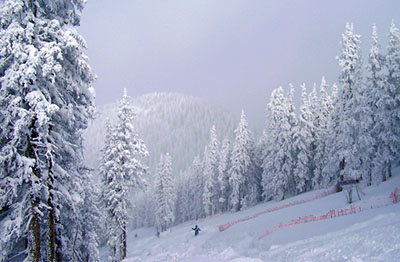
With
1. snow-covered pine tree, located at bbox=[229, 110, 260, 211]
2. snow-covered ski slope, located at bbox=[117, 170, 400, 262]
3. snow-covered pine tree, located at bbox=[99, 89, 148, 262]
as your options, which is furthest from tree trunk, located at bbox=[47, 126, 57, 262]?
snow-covered pine tree, located at bbox=[229, 110, 260, 211]

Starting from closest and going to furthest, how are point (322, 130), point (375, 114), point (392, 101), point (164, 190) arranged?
point (392, 101)
point (375, 114)
point (322, 130)
point (164, 190)

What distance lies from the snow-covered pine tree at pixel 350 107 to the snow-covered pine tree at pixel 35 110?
29.9m

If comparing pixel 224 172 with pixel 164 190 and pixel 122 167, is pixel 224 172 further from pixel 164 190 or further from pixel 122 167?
pixel 122 167

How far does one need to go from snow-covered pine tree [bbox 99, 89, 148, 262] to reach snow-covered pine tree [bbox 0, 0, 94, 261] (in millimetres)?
14964

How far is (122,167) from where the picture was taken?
2739 centimetres

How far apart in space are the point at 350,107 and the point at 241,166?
25487 mm

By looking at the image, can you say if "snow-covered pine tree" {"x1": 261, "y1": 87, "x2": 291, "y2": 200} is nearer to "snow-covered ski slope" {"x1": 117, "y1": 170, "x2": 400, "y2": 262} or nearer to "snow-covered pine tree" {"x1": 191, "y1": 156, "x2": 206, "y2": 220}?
"snow-covered ski slope" {"x1": 117, "y1": 170, "x2": 400, "y2": 262}

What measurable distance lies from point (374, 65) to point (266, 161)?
77.2 feet

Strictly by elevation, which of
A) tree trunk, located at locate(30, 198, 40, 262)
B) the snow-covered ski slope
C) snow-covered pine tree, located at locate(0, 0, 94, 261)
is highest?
snow-covered pine tree, located at locate(0, 0, 94, 261)

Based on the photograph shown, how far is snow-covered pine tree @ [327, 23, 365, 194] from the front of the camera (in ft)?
113

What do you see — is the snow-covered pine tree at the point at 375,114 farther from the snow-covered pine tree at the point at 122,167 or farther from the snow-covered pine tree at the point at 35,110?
the snow-covered pine tree at the point at 35,110

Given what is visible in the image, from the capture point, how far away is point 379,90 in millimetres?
34500

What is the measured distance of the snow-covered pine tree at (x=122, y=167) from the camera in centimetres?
2705

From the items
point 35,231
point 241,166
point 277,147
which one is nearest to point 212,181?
point 241,166
